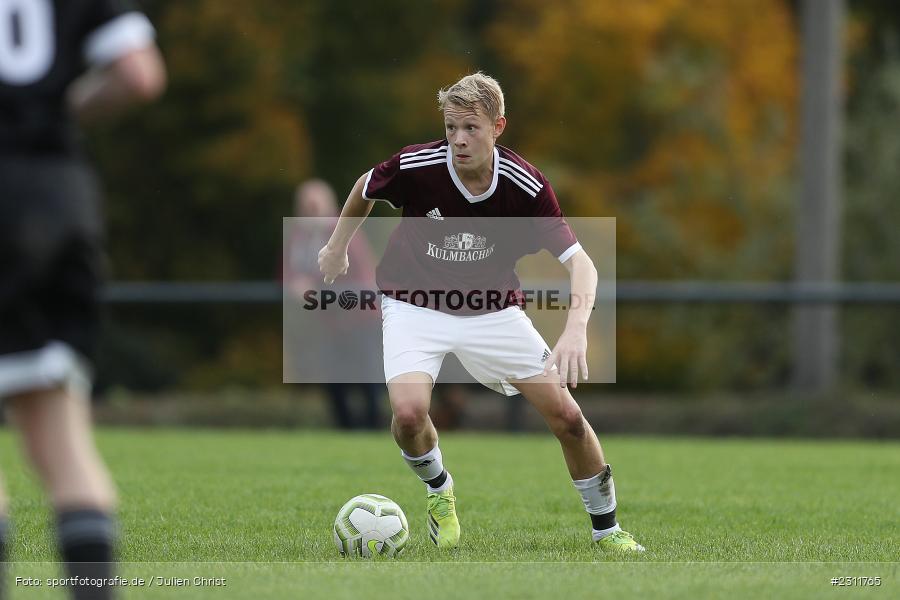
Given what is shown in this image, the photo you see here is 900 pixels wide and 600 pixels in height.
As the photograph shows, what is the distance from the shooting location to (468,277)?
5.81 meters

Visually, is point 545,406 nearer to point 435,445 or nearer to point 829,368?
point 435,445

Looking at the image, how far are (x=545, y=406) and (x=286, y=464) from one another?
12.9ft

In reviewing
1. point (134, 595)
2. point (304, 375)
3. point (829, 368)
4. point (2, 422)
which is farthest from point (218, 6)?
point (134, 595)

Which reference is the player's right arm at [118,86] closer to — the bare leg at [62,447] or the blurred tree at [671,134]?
the bare leg at [62,447]

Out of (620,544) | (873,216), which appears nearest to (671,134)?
(873,216)

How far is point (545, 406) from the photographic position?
216 inches

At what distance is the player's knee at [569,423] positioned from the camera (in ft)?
17.9

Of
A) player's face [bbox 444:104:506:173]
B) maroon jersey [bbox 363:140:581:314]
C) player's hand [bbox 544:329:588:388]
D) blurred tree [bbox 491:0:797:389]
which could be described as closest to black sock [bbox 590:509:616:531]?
player's hand [bbox 544:329:588:388]

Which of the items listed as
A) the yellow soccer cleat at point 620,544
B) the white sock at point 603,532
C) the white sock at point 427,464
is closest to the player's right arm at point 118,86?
the white sock at point 427,464

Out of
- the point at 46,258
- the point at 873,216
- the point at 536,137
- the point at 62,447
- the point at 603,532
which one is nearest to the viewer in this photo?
the point at 46,258

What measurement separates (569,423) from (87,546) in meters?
2.65

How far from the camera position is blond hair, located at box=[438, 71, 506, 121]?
547 centimetres

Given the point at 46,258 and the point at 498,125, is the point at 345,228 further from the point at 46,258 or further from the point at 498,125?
the point at 46,258

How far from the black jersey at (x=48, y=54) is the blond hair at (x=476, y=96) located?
2380mm
